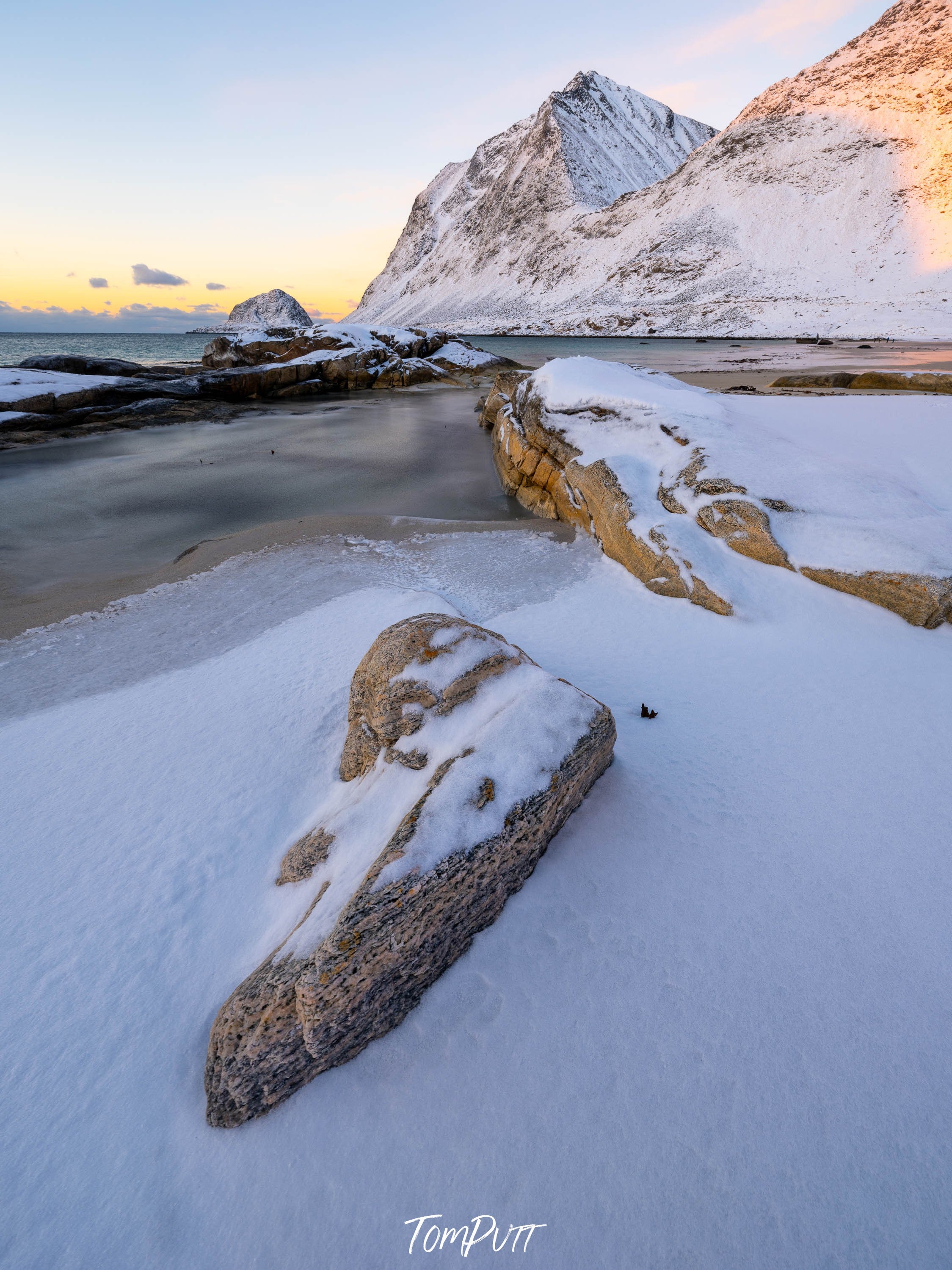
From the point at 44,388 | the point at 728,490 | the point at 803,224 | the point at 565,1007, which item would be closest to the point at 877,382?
the point at 728,490

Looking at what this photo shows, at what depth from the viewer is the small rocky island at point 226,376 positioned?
2223cm

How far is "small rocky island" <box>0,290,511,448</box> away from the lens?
72.9 feet

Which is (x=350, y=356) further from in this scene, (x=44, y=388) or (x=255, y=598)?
(x=255, y=598)

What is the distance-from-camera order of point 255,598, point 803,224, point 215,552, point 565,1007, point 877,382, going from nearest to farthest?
point 565,1007 → point 255,598 → point 215,552 → point 877,382 → point 803,224

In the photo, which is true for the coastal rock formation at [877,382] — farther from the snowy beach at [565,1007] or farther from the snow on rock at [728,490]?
the snowy beach at [565,1007]

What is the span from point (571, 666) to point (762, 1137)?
389 cm

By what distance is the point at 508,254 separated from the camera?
12162 centimetres

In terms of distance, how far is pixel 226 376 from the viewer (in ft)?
98.6

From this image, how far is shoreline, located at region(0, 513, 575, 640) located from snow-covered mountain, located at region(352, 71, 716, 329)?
110 m

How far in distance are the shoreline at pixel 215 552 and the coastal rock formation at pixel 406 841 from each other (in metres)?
5.86

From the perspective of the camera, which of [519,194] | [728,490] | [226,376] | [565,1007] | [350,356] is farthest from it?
[519,194]

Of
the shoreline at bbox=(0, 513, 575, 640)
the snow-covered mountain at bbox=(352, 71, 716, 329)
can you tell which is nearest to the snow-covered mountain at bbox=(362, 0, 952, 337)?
the snow-covered mountain at bbox=(352, 71, 716, 329)

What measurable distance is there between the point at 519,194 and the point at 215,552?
15880 centimetres

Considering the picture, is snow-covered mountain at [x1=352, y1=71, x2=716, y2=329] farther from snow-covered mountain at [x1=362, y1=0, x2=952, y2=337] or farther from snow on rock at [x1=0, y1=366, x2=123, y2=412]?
snow on rock at [x1=0, y1=366, x2=123, y2=412]
